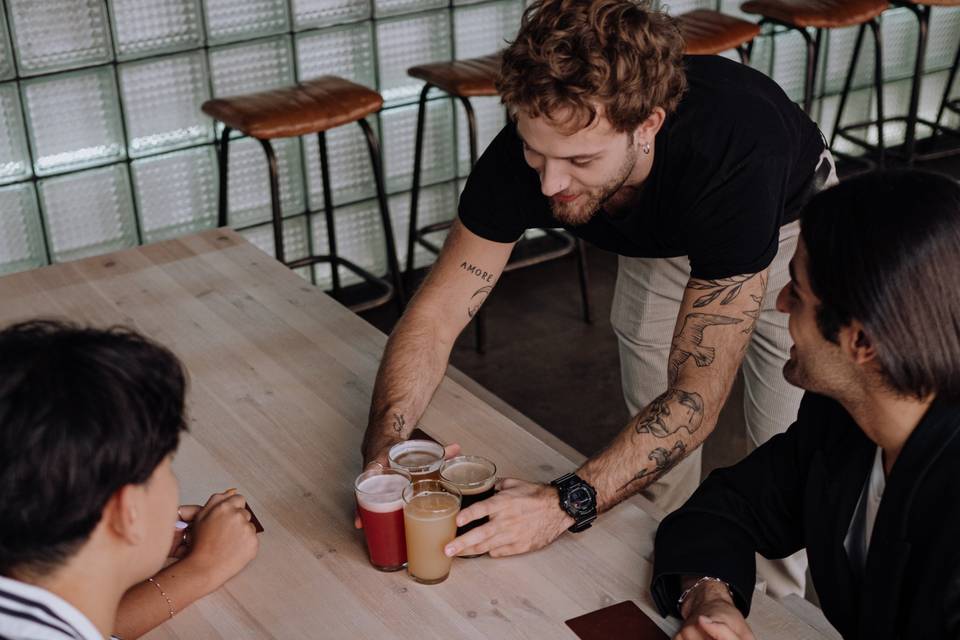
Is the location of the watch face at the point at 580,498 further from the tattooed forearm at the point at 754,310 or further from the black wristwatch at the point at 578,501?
the tattooed forearm at the point at 754,310

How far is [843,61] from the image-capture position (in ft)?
16.7

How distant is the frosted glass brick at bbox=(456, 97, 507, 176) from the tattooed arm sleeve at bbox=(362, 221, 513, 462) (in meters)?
2.25

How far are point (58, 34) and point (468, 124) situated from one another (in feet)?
4.22

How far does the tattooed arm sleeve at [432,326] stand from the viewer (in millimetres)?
1852

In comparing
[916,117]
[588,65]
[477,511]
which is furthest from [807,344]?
[916,117]

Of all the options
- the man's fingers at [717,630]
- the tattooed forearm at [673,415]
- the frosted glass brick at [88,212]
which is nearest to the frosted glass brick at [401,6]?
the frosted glass brick at [88,212]

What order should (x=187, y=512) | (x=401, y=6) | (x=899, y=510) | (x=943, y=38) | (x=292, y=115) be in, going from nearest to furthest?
(x=899, y=510) → (x=187, y=512) → (x=292, y=115) → (x=401, y=6) → (x=943, y=38)

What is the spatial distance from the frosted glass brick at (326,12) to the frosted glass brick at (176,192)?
53cm

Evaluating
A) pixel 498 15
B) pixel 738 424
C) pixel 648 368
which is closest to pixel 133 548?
pixel 648 368

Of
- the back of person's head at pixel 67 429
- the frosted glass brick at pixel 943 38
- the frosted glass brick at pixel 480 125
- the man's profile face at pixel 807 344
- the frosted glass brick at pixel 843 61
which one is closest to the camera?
the back of person's head at pixel 67 429

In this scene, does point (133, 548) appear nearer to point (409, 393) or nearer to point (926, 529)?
point (409, 393)

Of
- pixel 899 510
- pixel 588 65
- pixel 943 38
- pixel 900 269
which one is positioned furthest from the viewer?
pixel 943 38

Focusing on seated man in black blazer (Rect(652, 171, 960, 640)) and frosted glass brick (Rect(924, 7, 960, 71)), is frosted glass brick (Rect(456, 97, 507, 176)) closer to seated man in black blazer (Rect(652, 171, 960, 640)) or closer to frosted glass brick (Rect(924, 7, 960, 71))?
frosted glass brick (Rect(924, 7, 960, 71))

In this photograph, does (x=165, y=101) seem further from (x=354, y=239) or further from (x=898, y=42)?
(x=898, y=42)
